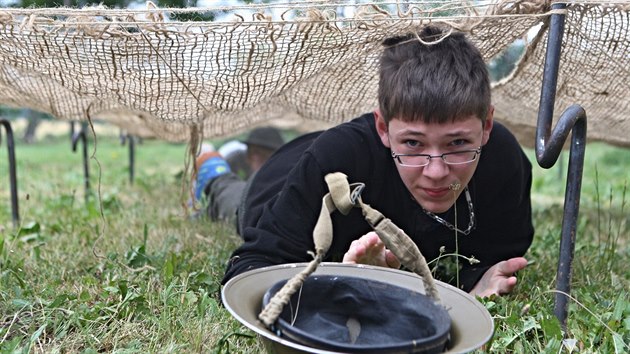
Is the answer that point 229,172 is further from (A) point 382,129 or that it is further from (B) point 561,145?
(B) point 561,145

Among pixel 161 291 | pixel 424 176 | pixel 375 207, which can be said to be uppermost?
pixel 424 176

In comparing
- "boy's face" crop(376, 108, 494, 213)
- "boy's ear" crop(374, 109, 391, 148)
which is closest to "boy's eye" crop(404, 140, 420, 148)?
"boy's face" crop(376, 108, 494, 213)

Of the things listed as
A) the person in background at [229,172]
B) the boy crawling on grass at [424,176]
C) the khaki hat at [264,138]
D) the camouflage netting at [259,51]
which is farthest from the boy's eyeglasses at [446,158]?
the khaki hat at [264,138]

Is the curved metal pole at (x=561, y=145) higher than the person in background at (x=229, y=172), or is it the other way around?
the curved metal pole at (x=561, y=145)

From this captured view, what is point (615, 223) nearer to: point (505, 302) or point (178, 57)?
point (505, 302)

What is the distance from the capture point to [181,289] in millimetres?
1683

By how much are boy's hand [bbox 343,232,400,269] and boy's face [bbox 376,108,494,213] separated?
0.18 meters

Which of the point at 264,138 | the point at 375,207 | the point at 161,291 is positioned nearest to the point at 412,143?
the point at 375,207

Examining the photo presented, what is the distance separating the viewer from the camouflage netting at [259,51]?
58.6 inches

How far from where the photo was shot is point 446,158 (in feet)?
4.89

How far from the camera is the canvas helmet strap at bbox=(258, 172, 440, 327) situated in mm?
1026

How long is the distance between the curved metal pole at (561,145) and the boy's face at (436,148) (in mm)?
193

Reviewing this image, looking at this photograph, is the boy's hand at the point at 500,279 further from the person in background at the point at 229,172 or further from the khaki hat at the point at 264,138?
the khaki hat at the point at 264,138

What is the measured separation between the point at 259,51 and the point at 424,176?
50cm
